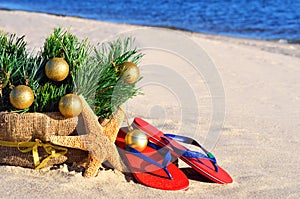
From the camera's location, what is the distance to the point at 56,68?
286cm

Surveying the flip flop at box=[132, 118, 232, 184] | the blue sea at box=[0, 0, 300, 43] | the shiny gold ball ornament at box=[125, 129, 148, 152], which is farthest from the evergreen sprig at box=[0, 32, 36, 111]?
the blue sea at box=[0, 0, 300, 43]

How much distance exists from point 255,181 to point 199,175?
366 millimetres

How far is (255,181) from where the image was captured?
3.20 meters

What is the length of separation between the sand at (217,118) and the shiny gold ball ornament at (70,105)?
38 centimetres

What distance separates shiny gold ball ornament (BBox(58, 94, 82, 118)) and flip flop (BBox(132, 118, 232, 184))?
0.60 m

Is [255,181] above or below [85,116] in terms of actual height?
below

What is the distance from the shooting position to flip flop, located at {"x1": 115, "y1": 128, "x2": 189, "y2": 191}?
9.63 feet

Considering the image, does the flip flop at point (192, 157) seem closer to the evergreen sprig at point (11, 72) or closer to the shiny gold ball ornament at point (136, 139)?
the shiny gold ball ornament at point (136, 139)

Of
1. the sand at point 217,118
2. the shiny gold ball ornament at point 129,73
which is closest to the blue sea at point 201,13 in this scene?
the sand at point 217,118

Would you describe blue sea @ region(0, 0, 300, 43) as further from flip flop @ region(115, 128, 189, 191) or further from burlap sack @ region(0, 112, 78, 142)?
burlap sack @ region(0, 112, 78, 142)

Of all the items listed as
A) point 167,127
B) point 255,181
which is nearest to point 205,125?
point 167,127

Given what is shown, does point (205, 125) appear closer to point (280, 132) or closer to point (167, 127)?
point (167, 127)

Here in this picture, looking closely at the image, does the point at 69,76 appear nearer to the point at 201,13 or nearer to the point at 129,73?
the point at 129,73

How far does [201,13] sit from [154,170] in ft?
57.8
